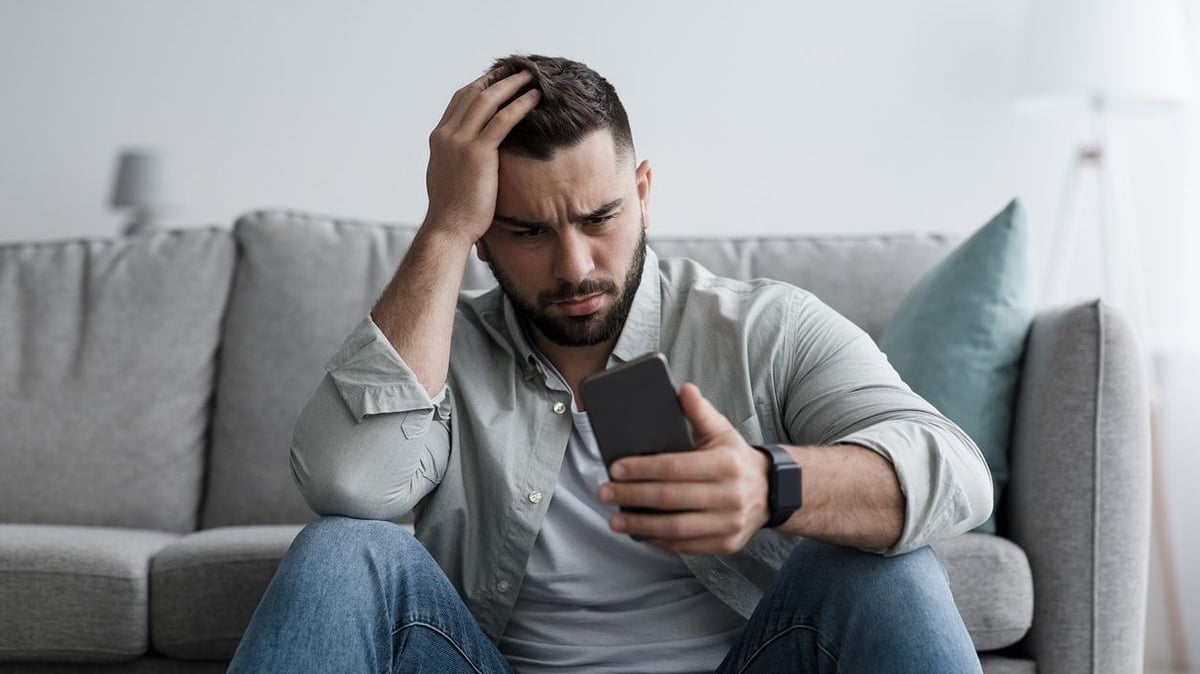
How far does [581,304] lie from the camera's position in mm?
1397

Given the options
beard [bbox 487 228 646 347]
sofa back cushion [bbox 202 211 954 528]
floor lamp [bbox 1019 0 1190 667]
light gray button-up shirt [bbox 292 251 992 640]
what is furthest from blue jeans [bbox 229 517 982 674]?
floor lamp [bbox 1019 0 1190 667]

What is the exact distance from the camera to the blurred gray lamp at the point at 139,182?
285cm

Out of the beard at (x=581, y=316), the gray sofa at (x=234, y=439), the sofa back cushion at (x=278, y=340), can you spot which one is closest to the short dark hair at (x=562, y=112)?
the beard at (x=581, y=316)

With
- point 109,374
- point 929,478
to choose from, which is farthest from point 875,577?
point 109,374

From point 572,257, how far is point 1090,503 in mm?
770

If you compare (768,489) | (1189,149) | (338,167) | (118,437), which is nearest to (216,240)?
(118,437)

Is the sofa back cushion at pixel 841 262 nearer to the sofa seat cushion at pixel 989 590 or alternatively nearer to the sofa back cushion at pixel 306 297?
the sofa back cushion at pixel 306 297

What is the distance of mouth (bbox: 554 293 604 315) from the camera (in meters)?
1.39

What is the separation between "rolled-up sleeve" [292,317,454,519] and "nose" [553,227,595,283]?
20 centimetres

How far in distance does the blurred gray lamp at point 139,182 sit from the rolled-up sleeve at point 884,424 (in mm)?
1955

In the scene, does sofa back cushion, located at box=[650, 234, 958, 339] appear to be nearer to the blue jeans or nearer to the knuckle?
the blue jeans

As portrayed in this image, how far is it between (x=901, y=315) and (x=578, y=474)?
2.34 ft

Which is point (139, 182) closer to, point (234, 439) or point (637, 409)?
point (234, 439)

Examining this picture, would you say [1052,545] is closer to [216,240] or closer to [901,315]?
[901,315]
